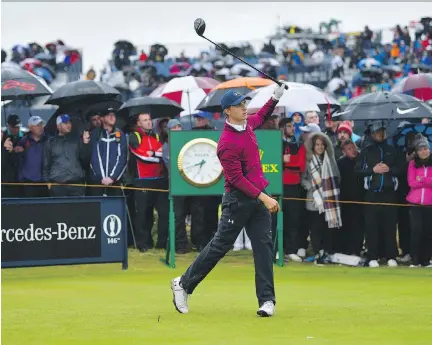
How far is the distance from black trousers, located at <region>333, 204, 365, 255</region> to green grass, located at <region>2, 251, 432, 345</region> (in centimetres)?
93

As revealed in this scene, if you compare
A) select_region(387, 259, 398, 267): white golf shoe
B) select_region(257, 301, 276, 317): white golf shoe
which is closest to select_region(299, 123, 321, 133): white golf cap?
select_region(387, 259, 398, 267): white golf shoe

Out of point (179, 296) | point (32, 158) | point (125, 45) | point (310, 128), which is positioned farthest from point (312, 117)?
point (125, 45)

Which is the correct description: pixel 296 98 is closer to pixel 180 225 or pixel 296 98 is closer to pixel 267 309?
pixel 180 225

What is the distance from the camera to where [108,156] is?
1852 centimetres

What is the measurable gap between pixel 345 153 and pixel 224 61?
1047 inches

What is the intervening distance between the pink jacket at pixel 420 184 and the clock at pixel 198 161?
111 inches

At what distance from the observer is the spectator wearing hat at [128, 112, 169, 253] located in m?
18.8

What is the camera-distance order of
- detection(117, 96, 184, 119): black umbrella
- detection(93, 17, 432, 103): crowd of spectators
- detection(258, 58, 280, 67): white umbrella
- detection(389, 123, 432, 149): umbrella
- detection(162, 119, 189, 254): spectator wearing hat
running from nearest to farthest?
detection(389, 123, 432, 149): umbrella, detection(162, 119, 189, 254): spectator wearing hat, detection(117, 96, 184, 119): black umbrella, detection(93, 17, 432, 103): crowd of spectators, detection(258, 58, 280, 67): white umbrella

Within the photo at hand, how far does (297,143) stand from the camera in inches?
712

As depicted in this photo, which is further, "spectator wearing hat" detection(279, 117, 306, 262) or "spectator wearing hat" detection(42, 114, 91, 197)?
"spectator wearing hat" detection(42, 114, 91, 197)

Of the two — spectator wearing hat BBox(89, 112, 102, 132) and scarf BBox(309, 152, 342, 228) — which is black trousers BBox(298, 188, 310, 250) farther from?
spectator wearing hat BBox(89, 112, 102, 132)

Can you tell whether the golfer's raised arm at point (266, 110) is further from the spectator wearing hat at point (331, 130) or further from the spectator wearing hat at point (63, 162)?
the spectator wearing hat at point (331, 130)

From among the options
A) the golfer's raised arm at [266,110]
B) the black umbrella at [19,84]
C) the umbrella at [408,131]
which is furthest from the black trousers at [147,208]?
the golfer's raised arm at [266,110]

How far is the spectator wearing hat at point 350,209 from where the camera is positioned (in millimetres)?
17891
